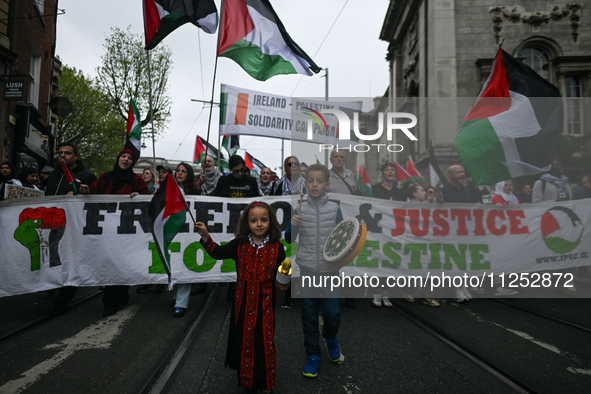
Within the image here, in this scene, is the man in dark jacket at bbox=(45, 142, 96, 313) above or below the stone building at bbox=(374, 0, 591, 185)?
below

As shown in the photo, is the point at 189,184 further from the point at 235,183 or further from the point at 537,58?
the point at 537,58

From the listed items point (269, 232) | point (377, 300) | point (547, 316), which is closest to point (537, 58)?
point (547, 316)

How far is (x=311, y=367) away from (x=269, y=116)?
7.31 m

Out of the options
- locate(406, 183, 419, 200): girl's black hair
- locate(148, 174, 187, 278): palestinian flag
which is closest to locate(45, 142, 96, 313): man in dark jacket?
locate(148, 174, 187, 278): palestinian flag

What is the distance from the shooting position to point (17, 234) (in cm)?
458

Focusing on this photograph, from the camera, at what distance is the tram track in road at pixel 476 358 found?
2600 millimetres

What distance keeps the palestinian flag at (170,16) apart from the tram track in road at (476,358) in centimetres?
488

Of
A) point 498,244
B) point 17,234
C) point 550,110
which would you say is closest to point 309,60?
point 550,110

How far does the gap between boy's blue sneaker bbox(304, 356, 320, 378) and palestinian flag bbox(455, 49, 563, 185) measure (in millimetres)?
3253

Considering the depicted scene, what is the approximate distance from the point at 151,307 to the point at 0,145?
12748 mm

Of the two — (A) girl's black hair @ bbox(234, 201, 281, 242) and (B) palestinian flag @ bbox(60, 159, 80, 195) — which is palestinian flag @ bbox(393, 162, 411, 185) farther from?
(B) palestinian flag @ bbox(60, 159, 80, 195)

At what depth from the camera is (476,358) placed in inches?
122

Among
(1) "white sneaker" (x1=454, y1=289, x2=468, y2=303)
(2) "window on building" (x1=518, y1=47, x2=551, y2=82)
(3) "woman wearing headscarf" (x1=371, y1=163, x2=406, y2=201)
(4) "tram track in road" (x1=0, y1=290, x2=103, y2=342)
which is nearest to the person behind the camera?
(4) "tram track in road" (x1=0, y1=290, x2=103, y2=342)

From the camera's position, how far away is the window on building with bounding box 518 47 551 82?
52.0 ft
